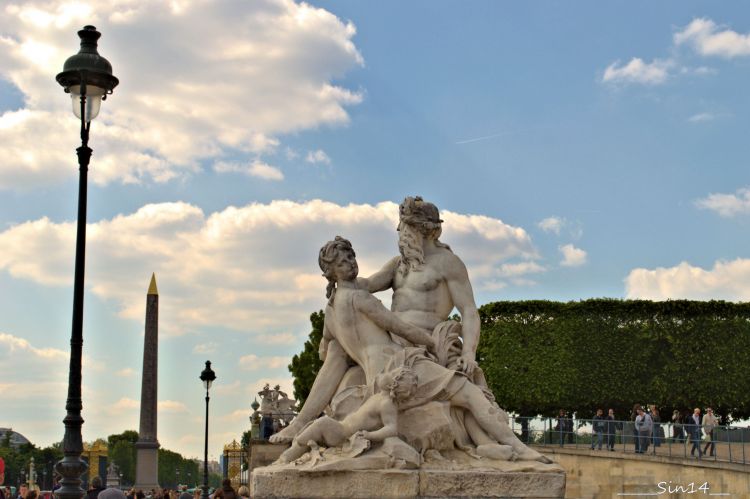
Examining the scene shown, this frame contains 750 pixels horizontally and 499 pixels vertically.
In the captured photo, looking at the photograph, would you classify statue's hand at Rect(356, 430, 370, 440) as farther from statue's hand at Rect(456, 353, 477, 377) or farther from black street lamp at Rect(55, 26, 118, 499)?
black street lamp at Rect(55, 26, 118, 499)

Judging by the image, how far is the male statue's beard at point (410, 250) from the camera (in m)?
9.74

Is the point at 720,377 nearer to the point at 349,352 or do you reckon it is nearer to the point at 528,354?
the point at 528,354

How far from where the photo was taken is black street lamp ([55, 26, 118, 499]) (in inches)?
424

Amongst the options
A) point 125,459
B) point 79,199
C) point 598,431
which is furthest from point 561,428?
point 125,459

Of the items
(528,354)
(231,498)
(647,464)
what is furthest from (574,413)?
(231,498)

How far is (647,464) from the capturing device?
2872 centimetres

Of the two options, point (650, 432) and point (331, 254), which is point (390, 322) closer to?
point (331, 254)

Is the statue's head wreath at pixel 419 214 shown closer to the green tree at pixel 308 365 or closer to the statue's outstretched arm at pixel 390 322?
the statue's outstretched arm at pixel 390 322

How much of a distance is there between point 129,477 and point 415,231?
98.7 metres

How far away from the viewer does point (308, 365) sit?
1719 inches

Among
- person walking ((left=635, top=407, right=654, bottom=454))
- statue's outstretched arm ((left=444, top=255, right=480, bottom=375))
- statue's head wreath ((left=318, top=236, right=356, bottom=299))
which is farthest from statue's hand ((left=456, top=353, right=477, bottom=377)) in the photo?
person walking ((left=635, top=407, right=654, bottom=454))

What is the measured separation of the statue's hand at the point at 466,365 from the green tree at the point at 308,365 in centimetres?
3305

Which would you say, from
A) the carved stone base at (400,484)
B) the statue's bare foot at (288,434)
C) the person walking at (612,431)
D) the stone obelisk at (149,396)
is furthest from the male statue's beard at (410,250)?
the stone obelisk at (149,396)

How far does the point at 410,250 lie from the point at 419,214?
0.33m
